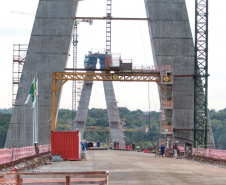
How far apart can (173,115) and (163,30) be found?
9849 mm

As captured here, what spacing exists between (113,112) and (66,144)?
254 feet

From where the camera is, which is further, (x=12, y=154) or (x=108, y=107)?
(x=108, y=107)

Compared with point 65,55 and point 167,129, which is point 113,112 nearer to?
point 65,55

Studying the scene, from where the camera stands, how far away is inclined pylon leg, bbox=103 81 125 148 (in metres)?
111

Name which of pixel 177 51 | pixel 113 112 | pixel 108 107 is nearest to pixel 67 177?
pixel 177 51

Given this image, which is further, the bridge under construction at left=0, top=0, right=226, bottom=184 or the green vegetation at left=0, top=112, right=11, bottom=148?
the green vegetation at left=0, top=112, right=11, bottom=148

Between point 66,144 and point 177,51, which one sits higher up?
point 177,51

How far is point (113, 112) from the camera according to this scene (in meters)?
116

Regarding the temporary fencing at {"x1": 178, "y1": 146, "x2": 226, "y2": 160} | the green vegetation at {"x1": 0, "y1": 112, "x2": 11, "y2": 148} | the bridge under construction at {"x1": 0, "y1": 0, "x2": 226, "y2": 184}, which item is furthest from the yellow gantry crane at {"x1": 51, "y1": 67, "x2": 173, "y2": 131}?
the green vegetation at {"x1": 0, "y1": 112, "x2": 11, "y2": 148}

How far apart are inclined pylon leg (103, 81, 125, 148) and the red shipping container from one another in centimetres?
6876

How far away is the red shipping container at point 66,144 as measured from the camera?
38844 millimetres

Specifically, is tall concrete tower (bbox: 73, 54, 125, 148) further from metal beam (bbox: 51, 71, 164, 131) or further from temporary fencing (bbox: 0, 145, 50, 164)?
temporary fencing (bbox: 0, 145, 50, 164)

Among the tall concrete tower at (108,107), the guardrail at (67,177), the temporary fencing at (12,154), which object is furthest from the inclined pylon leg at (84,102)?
the guardrail at (67,177)

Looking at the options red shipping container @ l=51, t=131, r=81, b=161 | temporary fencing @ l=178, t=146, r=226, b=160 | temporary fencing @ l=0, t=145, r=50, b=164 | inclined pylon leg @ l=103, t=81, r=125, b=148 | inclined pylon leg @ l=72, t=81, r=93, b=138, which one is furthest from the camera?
inclined pylon leg @ l=72, t=81, r=93, b=138
